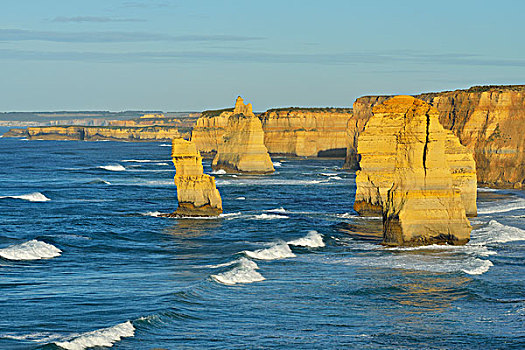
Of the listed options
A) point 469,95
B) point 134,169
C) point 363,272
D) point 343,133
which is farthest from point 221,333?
point 343,133

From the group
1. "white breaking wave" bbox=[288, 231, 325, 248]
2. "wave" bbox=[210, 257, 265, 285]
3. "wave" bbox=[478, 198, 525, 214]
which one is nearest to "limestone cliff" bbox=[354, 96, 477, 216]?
"wave" bbox=[478, 198, 525, 214]

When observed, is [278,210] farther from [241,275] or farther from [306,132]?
[306,132]

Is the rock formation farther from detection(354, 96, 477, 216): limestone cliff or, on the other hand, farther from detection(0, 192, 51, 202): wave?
detection(0, 192, 51, 202): wave

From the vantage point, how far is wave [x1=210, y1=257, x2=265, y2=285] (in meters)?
38.1

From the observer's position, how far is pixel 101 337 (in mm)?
27531

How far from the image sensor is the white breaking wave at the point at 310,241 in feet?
161

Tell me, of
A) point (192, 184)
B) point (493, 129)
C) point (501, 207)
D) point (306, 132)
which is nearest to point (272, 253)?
point (192, 184)

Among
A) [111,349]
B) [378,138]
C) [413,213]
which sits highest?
[378,138]

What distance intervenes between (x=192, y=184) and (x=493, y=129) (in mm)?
48665

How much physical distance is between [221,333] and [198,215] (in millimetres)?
33438

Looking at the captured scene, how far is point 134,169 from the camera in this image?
13338 centimetres

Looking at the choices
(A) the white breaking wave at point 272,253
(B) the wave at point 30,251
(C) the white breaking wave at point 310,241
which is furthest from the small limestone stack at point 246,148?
(B) the wave at point 30,251

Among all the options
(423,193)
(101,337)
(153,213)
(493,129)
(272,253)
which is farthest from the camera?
(493,129)

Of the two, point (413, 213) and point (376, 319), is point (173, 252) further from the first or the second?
point (376, 319)
